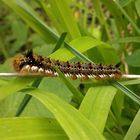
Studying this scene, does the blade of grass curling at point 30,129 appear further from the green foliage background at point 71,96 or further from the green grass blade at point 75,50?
the green grass blade at point 75,50

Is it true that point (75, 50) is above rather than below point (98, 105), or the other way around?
above

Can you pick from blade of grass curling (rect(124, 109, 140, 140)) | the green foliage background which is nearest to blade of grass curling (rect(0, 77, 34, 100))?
the green foliage background

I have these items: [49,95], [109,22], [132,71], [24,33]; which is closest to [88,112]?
[49,95]

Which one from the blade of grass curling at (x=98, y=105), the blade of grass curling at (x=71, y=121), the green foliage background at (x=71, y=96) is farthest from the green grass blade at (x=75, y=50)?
the blade of grass curling at (x=71, y=121)

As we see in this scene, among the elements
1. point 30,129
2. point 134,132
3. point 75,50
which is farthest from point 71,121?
point 75,50

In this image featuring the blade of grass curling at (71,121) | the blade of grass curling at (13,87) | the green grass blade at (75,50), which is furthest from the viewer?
the green grass blade at (75,50)

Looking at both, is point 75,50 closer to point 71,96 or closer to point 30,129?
point 71,96
